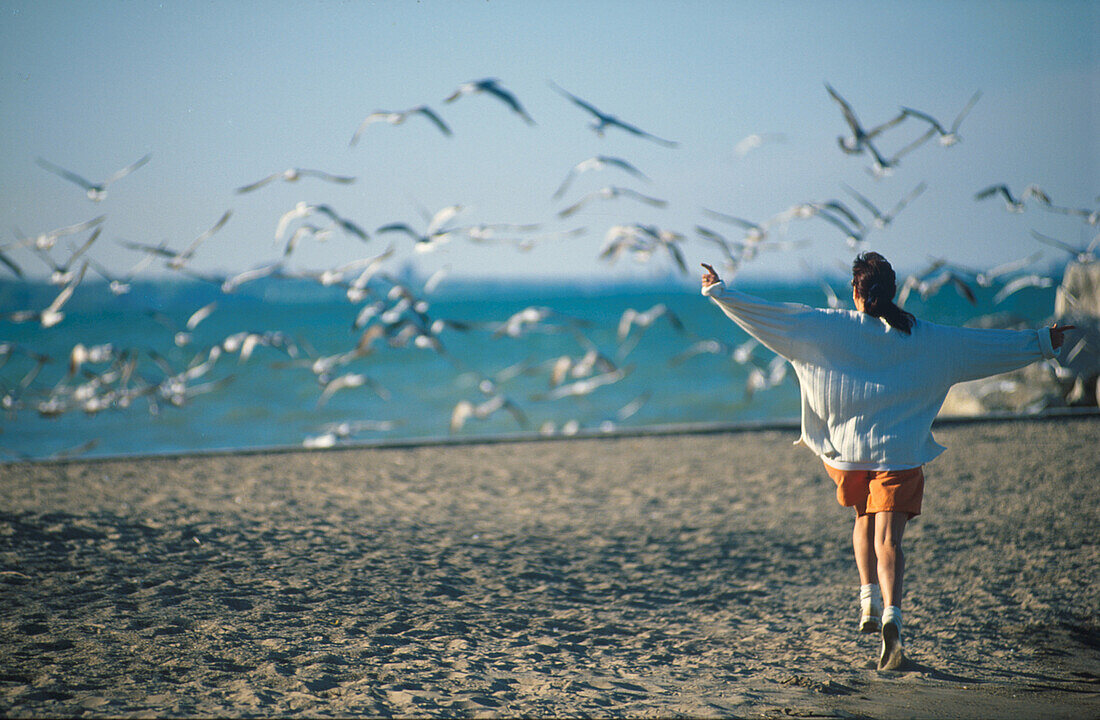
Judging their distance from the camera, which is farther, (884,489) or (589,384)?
(589,384)

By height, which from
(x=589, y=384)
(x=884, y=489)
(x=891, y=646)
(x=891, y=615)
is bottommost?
(x=891, y=646)

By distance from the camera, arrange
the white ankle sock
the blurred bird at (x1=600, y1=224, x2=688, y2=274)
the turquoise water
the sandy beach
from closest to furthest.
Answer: the sandy beach
the white ankle sock
the blurred bird at (x1=600, y1=224, x2=688, y2=274)
the turquoise water

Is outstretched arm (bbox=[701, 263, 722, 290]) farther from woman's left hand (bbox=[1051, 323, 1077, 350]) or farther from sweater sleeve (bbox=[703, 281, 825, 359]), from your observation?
woman's left hand (bbox=[1051, 323, 1077, 350])

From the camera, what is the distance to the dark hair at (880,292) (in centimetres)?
280

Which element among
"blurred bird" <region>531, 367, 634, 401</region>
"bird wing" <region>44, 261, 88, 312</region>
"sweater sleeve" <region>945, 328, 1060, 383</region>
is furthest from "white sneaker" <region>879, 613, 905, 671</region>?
"bird wing" <region>44, 261, 88, 312</region>

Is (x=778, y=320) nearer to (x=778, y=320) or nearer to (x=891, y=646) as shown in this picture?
(x=778, y=320)

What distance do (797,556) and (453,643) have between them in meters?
2.08

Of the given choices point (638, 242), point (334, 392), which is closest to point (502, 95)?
point (638, 242)

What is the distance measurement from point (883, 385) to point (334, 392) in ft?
61.2

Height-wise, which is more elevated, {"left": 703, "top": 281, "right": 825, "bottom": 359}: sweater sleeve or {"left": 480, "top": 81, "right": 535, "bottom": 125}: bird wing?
{"left": 480, "top": 81, "right": 535, "bottom": 125}: bird wing

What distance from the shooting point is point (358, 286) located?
761 cm

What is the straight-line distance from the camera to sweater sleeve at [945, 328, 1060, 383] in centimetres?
283

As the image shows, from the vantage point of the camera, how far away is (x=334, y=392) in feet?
66.7

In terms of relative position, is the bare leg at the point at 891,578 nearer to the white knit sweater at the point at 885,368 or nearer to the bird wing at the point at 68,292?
the white knit sweater at the point at 885,368
